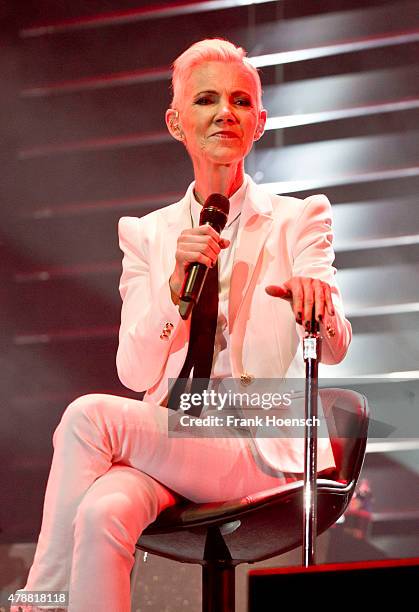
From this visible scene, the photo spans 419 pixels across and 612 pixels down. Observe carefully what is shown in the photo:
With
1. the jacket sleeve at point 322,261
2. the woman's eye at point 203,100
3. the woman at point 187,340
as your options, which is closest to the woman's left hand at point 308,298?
the woman at point 187,340

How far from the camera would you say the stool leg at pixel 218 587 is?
178 cm

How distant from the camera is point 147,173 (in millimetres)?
2916

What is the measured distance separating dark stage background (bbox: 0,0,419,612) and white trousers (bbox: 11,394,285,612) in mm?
877

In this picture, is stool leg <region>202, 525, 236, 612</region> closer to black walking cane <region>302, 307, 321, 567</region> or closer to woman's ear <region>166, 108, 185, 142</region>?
black walking cane <region>302, 307, 321, 567</region>

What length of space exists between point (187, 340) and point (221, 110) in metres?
0.51

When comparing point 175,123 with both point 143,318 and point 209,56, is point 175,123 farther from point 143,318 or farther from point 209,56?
point 143,318

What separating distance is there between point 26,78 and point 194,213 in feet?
3.86

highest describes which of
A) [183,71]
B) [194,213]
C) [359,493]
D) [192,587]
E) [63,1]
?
[63,1]

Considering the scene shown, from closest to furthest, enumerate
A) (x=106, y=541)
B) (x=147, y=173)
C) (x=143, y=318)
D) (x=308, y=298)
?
(x=106, y=541) → (x=308, y=298) → (x=143, y=318) → (x=147, y=173)

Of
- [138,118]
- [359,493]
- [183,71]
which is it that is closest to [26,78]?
[138,118]

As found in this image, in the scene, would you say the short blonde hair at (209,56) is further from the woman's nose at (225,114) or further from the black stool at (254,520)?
the black stool at (254,520)

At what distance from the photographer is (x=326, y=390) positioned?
1906 millimetres

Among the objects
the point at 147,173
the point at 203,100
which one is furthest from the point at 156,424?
the point at 147,173

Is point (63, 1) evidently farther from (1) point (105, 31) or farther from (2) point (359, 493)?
(2) point (359, 493)
